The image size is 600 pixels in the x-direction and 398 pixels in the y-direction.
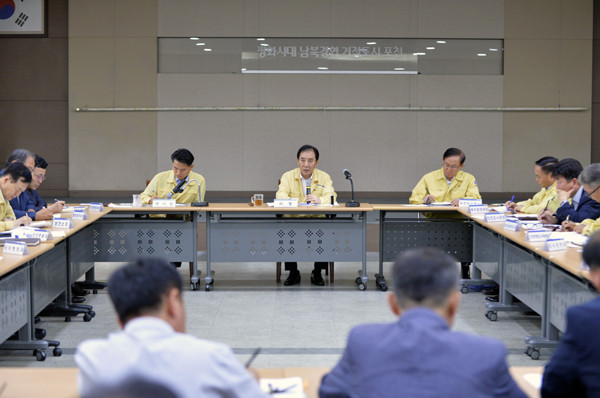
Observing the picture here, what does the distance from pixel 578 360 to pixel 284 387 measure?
0.76 metres

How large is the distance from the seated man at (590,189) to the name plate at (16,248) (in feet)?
10.7

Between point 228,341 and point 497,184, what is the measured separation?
24.9 ft

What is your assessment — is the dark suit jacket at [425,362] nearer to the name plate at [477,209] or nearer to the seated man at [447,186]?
the name plate at [477,209]

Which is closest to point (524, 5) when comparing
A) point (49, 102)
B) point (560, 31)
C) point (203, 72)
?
point (560, 31)

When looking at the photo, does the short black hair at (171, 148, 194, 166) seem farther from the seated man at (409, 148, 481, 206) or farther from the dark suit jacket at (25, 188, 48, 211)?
the seated man at (409, 148, 481, 206)

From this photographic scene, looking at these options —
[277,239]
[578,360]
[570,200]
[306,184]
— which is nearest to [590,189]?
[570,200]

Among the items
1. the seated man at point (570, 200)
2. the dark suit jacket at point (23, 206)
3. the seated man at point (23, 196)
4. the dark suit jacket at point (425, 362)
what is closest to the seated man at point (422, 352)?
the dark suit jacket at point (425, 362)

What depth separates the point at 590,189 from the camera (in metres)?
4.46

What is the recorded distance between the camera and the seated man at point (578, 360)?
1.67 meters

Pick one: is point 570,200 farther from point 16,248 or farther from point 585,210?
point 16,248

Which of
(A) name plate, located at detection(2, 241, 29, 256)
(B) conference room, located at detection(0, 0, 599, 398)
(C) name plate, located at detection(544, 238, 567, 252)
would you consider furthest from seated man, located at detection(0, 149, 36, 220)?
(B) conference room, located at detection(0, 0, 599, 398)

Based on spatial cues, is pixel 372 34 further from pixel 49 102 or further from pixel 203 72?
pixel 49 102

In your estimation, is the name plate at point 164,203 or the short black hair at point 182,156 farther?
the short black hair at point 182,156

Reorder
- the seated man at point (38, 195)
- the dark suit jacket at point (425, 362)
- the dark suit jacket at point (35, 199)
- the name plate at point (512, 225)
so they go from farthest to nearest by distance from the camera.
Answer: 1. the dark suit jacket at point (35, 199)
2. the seated man at point (38, 195)
3. the name plate at point (512, 225)
4. the dark suit jacket at point (425, 362)
